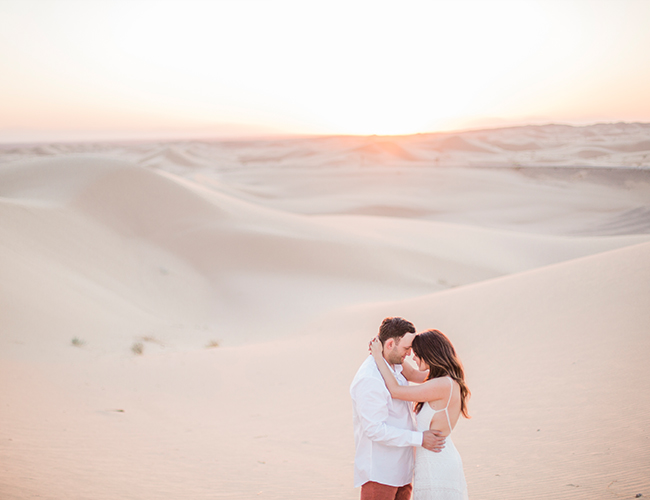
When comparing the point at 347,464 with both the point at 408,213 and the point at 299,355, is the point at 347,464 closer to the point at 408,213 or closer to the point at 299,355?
the point at 299,355

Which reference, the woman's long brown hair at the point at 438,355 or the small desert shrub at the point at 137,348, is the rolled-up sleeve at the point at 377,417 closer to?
the woman's long brown hair at the point at 438,355

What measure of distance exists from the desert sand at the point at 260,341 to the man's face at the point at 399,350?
7.01 feet

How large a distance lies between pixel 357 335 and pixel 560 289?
3984mm

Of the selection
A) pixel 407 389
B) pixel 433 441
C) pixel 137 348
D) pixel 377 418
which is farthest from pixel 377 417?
pixel 137 348

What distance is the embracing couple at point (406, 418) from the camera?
8.91 feet

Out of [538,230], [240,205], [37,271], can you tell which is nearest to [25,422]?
[37,271]

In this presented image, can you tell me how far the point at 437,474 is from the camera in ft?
9.08

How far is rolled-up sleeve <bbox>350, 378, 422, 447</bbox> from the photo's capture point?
2.67 m

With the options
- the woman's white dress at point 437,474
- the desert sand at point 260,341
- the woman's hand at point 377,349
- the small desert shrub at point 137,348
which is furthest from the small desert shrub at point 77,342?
the woman's white dress at point 437,474

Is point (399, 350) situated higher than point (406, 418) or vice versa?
point (399, 350)

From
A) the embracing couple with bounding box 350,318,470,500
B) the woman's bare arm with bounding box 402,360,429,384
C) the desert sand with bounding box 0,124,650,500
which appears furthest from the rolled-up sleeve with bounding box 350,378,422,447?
the desert sand with bounding box 0,124,650,500

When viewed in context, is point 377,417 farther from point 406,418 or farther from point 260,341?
point 260,341

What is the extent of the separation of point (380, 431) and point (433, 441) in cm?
Answer: 32

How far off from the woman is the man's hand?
0.04 meters
